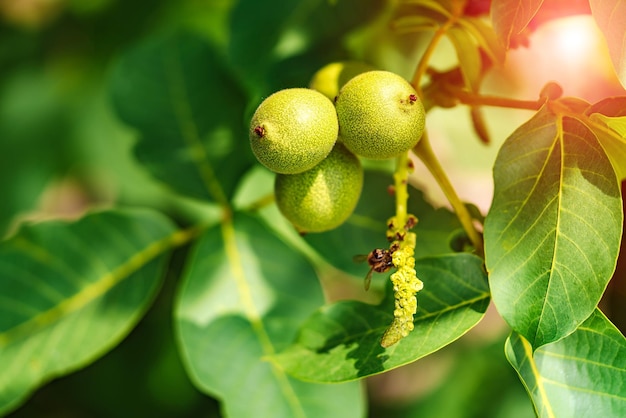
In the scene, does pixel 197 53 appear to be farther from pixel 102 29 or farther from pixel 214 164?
pixel 102 29

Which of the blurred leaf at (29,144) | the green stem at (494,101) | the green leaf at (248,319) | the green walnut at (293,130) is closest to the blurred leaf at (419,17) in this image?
the green stem at (494,101)

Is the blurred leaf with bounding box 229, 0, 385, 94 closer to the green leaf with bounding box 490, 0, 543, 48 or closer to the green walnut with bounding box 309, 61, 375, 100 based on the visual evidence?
the green walnut with bounding box 309, 61, 375, 100

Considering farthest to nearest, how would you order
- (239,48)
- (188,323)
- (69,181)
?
1. (69,181)
2. (239,48)
3. (188,323)

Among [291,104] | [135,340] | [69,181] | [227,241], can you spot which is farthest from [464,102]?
[69,181]

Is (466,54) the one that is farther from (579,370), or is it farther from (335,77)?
(579,370)

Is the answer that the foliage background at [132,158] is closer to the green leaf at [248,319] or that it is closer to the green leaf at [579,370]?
the green leaf at [248,319]

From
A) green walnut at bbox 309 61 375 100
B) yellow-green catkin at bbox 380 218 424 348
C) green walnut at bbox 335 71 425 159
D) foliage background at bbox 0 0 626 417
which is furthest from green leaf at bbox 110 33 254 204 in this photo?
yellow-green catkin at bbox 380 218 424 348
